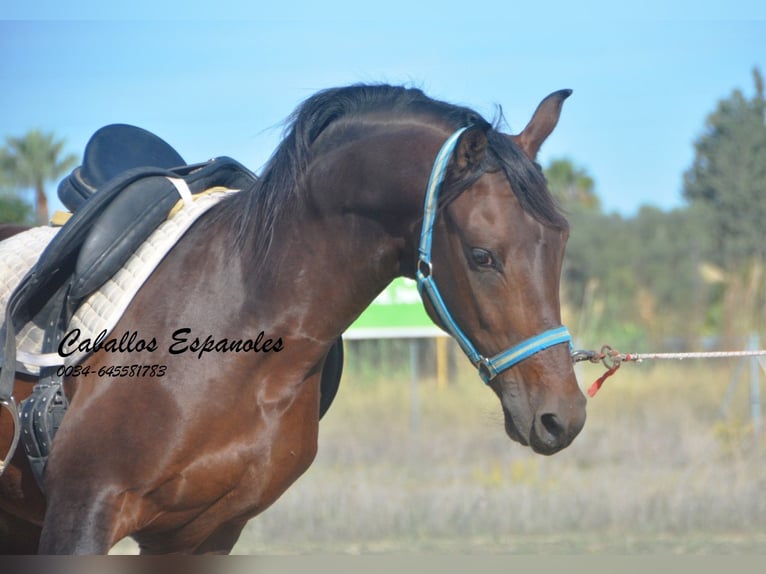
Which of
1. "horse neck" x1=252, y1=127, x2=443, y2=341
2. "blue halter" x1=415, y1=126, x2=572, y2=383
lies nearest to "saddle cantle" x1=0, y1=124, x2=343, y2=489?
"horse neck" x1=252, y1=127, x2=443, y2=341

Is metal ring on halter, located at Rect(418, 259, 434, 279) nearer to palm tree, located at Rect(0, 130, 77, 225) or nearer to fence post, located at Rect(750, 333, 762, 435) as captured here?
fence post, located at Rect(750, 333, 762, 435)

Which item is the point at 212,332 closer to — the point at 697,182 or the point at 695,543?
the point at 695,543

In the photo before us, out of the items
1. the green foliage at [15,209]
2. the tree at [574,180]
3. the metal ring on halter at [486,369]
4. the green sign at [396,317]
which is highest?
the tree at [574,180]

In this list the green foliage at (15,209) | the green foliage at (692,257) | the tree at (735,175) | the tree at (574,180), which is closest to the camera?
the green foliage at (15,209)

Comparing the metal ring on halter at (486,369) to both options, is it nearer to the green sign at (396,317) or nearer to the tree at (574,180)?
the green sign at (396,317)

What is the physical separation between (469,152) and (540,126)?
416mm

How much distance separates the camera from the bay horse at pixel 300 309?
2590 mm

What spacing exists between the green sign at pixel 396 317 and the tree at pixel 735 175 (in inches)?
299

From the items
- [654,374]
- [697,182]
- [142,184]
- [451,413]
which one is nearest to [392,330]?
[451,413]

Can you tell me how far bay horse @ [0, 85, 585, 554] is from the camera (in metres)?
2.59

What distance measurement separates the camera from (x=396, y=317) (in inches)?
516

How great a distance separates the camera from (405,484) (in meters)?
9.19

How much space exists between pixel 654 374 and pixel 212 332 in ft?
38.6

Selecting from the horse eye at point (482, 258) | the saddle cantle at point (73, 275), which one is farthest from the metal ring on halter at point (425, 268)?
the saddle cantle at point (73, 275)
